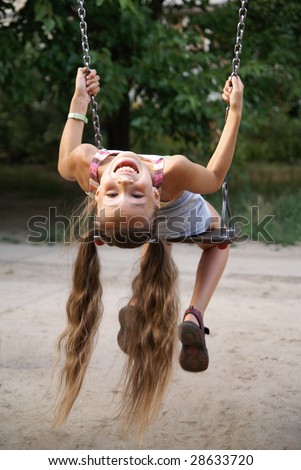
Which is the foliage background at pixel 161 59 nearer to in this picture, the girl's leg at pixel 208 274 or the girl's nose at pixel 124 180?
the girl's leg at pixel 208 274

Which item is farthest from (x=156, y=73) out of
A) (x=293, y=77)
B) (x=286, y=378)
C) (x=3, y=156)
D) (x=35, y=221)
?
(x=3, y=156)

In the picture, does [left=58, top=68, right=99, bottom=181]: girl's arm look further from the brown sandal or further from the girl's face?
the brown sandal

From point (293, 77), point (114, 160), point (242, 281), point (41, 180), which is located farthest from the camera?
point (41, 180)

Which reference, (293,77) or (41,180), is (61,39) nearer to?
(293,77)

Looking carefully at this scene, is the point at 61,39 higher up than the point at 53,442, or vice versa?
the point at 61,39

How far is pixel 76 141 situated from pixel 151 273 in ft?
1.93

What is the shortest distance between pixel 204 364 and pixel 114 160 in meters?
0.91

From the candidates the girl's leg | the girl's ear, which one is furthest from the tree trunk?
the girl's ear

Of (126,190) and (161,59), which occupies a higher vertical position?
(126,190)

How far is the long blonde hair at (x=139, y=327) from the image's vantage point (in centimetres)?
295

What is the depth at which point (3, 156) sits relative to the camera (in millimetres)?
13797

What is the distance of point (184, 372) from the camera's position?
162 inches

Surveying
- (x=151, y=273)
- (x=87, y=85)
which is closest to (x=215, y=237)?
(x=151, y=273)

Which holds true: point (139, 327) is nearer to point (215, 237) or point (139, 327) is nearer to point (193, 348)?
point (193, 348)
